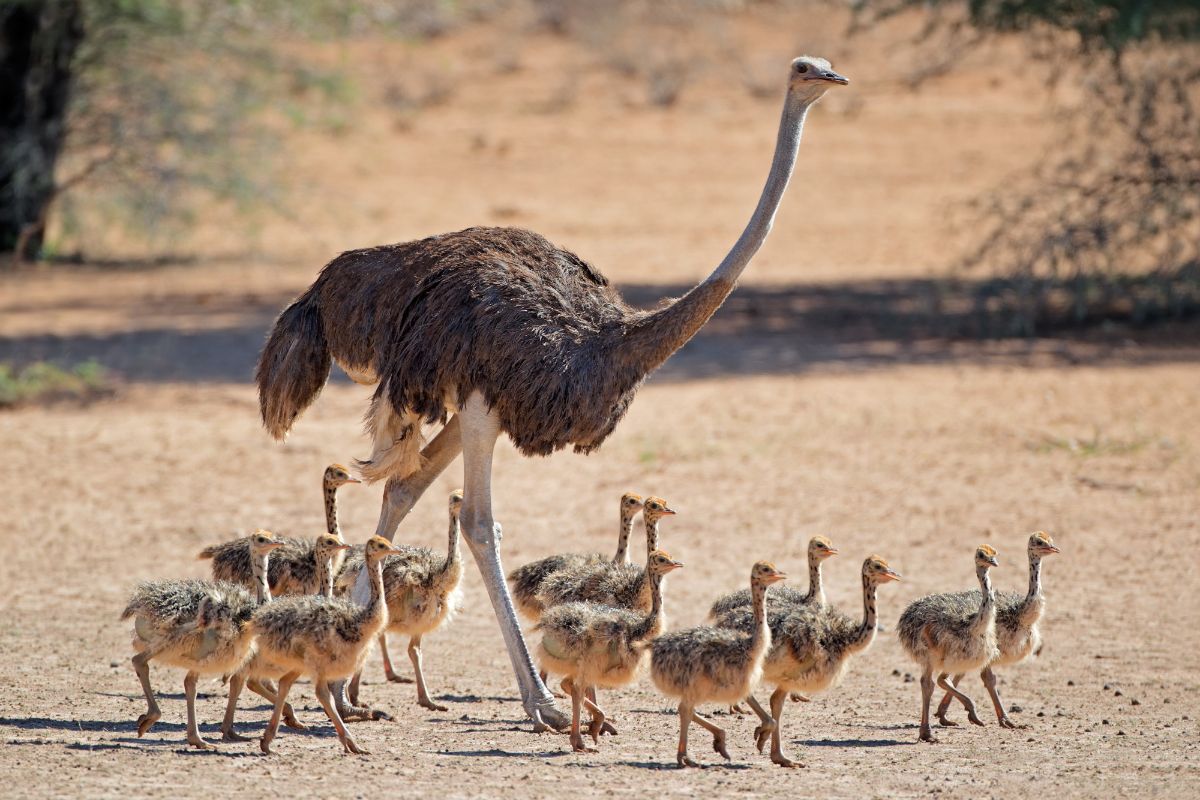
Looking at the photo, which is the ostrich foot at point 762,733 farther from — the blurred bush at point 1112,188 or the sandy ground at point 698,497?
the blurred bush at point 1112,188

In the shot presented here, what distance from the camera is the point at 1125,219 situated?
15.1 metres

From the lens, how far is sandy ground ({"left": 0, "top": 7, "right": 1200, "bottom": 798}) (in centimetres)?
597

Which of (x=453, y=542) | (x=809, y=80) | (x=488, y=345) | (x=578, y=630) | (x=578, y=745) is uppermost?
(x=809, y=80)

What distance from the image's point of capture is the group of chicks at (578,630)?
5.94 metres

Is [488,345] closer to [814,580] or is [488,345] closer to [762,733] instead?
[814,580]

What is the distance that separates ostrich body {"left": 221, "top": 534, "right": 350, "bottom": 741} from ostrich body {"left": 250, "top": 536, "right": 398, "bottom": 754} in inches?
4.0

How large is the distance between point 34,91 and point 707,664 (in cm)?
1410

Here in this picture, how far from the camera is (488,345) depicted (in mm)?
6566

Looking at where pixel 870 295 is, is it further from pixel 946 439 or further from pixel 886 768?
pixel 886 768

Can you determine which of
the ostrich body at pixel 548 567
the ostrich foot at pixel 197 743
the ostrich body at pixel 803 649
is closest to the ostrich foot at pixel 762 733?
the ostrich body at pixel 803 649

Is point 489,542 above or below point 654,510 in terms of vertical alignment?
below

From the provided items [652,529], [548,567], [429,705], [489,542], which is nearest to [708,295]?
[652,529]

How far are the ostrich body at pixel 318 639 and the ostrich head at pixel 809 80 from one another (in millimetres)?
2664

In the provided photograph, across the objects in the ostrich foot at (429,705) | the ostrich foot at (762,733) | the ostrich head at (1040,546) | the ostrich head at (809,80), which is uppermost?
the ostrich head at (809,80)
